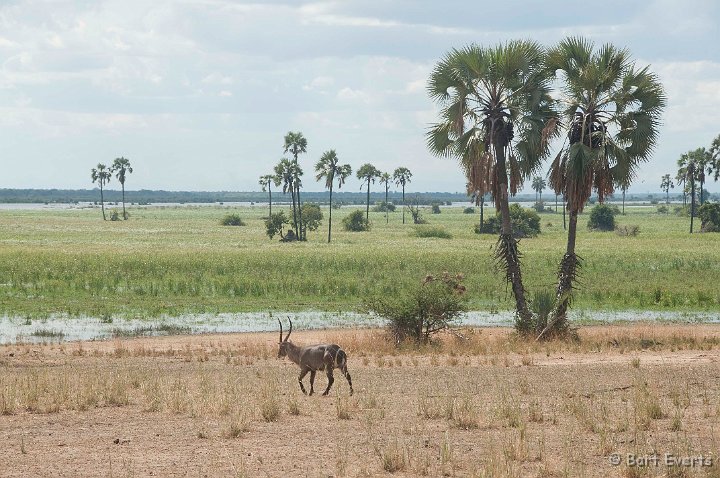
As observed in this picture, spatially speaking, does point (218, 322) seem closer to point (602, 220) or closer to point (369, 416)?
point (369, 416)

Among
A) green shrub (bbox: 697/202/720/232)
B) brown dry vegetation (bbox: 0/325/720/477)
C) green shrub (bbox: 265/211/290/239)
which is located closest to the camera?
brown dry vegetation (bbox: 0/325/720/477)

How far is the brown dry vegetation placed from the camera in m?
10.9

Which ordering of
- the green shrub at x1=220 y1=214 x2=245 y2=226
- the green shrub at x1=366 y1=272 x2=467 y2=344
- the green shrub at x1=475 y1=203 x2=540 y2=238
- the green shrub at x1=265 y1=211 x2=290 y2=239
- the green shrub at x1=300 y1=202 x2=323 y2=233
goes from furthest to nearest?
the green shrub at x1=220 y1=214 x2=245 y2=226
the green shrub at x1=300 y1=202 x2=323 y2=233
the green shrub at x1=475 y1=203 x2=540 y2=238
the green shrub at x1=265 y1=211 x2=290 y2=239
the green shrub at x1=366 y1=272 x2=467 y2=344

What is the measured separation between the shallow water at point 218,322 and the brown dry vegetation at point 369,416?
7.82 meters

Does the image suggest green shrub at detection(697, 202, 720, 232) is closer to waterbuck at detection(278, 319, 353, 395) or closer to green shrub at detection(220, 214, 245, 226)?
green shrub at detection(220, 214, 245, 226)

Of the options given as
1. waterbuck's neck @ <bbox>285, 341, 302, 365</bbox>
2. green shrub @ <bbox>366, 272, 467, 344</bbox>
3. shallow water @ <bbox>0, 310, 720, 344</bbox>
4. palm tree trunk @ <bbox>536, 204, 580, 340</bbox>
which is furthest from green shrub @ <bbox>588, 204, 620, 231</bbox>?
waterbuck's neck @ <bbox>285, 341, 302, 365</bbox>

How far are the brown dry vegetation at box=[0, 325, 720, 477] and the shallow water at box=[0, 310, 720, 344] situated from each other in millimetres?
7816

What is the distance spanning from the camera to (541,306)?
2477 cm

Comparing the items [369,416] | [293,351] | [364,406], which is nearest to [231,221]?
[293,351]

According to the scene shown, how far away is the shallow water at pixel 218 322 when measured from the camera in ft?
94.0

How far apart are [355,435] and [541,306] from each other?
13286 millimetres

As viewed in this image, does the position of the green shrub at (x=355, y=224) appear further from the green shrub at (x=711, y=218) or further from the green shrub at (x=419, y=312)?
the green shrub at (x=419, y=312)

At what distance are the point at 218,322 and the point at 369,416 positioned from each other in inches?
771

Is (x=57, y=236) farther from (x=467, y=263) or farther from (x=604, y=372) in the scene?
(x=604, y=372)
